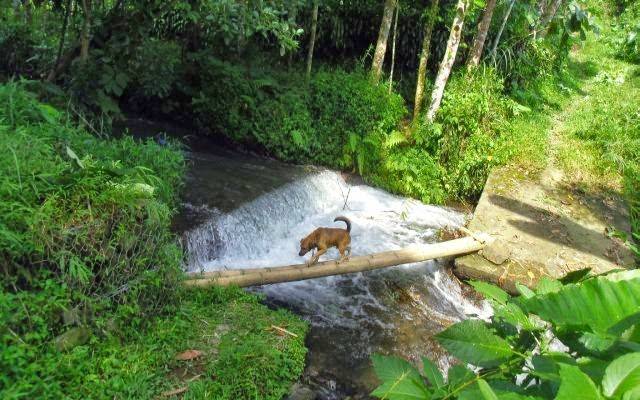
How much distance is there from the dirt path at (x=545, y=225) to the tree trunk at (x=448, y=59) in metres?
1.63

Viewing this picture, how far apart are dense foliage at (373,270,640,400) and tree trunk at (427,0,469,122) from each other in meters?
8.05

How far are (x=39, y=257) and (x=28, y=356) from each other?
0.61 meters

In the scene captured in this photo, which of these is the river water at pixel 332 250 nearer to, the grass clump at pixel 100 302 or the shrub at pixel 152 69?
the grass clump at pixel 100 302

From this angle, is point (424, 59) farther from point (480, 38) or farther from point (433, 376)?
point (433, 376)

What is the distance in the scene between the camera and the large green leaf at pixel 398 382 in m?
1.12

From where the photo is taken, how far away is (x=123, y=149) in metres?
5.15

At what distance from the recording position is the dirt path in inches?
242

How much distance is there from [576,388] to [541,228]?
674 cm

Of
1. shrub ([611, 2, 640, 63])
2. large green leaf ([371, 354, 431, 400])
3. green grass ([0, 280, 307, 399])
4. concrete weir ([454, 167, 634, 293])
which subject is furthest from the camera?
shrub ([611, 2, 640, 63])

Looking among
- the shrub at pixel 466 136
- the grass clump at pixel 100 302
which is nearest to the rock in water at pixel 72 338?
the grass clump at pixel 100 302

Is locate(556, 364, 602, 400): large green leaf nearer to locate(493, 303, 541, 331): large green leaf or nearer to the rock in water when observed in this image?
locate(493, 303, 541, 331): large green leaf

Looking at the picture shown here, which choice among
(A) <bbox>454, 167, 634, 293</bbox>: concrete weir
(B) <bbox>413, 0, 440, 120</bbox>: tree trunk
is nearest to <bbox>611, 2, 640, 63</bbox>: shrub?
(B) <bbox>413, 0, 440, 120</bbox>: tree trunk

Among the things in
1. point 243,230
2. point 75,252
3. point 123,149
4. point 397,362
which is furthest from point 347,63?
point 397,362

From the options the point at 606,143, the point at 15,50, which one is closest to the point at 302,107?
the point at 15,50
